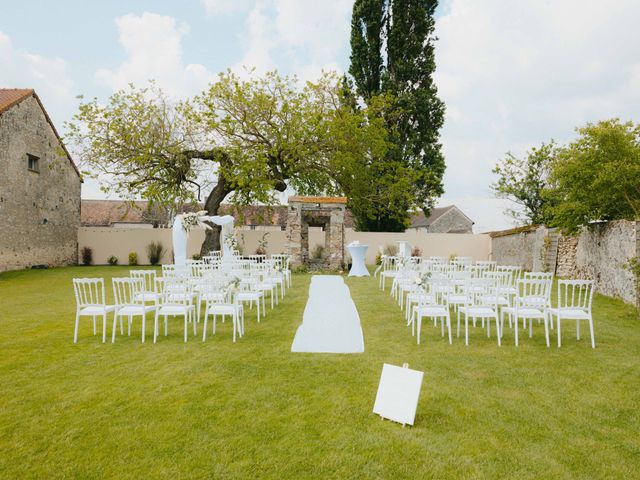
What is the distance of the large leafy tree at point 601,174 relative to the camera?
31.5ft

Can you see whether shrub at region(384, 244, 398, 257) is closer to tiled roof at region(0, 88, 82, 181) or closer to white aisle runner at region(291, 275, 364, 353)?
white aisle runner at region(291, 275, 364, 353)

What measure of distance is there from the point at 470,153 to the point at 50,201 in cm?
1610

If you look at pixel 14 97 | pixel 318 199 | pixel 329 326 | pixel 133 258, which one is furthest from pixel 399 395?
pixel 133 258

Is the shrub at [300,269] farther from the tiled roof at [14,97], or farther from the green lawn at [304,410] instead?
the tiled roof at [14,97]

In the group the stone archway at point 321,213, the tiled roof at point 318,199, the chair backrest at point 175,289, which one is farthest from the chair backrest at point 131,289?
the tiled roof at point 318,199

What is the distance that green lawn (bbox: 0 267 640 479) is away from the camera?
107 inches

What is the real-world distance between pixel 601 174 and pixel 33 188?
18064 millimetres

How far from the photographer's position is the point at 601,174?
31.5ft

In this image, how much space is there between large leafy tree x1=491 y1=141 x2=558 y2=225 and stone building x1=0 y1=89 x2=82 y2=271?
22.1 meters

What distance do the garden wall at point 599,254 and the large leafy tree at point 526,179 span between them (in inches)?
339

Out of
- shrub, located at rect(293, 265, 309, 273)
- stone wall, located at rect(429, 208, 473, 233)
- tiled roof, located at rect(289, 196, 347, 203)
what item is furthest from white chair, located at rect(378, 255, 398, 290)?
stone wall, located at rect(429, 208, 473, 233)

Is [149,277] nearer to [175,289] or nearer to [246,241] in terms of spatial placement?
[175,289]

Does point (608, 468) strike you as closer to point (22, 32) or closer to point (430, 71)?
point (22, 32)

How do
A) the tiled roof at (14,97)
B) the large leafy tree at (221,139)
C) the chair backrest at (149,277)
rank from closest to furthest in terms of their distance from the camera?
the chair backrest at (149,277) < the tiled roof at (14,97) < the large leafy tree at (221,139)
